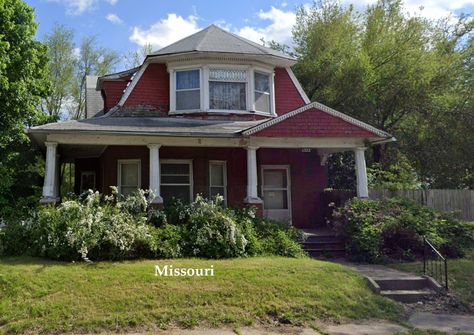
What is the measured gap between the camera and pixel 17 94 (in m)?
15.8

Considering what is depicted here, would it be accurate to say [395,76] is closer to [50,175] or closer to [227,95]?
[227,95]

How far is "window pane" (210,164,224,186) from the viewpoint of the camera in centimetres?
1533

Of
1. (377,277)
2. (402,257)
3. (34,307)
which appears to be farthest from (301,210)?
(34,307)

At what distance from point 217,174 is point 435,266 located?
7523 millimetres

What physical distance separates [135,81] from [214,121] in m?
3.20

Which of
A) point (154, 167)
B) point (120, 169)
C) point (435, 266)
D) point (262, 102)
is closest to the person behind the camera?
point (435, 266)

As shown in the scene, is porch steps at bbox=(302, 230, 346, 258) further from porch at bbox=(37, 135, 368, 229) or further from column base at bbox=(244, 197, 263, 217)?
porch at bbox=(37, 135, 368, 229)

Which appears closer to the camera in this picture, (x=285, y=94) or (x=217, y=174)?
(x=217, y=174)

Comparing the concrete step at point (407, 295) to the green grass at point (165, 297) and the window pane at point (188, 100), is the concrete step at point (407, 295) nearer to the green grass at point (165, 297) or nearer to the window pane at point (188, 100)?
the green grass at point (165, 297)

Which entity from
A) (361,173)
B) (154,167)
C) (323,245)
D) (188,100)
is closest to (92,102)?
(188,100)

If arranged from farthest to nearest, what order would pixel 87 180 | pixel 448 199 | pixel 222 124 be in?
pixel 87 180 < pixel 448 199 < pixel 222 124

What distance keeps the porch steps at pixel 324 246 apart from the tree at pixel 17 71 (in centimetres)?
1105

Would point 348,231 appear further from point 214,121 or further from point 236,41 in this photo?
point 236,41

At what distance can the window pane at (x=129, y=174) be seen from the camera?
15.1 m
